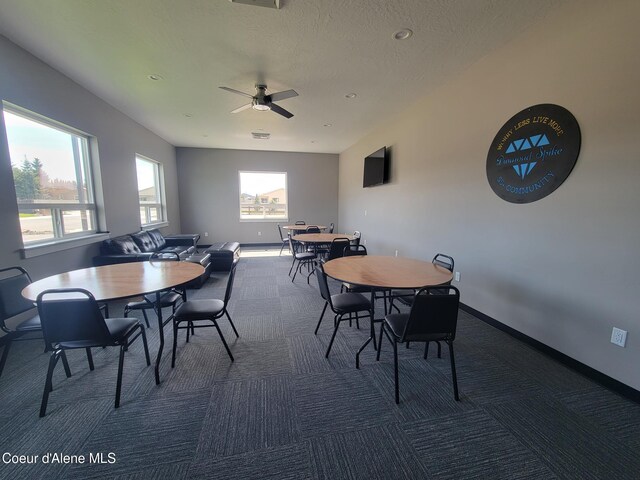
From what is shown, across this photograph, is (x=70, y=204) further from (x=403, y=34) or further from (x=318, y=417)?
(x=403, y=34)

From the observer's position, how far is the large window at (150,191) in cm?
539

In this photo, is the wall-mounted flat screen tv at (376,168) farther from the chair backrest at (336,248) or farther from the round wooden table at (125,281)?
the round wooden table at (125,281)

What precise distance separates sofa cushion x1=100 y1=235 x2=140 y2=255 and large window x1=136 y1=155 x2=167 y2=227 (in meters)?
1.34

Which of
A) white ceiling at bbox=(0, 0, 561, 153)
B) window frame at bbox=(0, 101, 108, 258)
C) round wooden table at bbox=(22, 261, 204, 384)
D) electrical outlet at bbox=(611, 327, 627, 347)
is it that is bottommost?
electrical outlet at bbox=(611, 327, 627, 347)

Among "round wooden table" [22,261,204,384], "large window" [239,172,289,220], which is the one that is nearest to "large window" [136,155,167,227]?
"large window" [239,172,289,220]

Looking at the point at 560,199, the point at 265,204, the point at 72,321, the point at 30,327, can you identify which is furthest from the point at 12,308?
the point at 265,204

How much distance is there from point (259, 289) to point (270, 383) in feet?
7.29

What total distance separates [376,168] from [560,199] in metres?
3.34

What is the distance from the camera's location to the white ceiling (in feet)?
6.69

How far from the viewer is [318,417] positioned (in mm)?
1655

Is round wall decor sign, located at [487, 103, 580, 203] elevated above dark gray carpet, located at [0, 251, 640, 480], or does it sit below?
above

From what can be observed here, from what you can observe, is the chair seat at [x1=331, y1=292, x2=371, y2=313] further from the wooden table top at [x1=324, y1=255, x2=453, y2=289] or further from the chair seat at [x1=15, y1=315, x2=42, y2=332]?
the chair seat at [x1=15, y1=315, x2=42, y2=332]

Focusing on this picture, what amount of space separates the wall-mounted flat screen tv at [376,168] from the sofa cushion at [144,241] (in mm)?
4477

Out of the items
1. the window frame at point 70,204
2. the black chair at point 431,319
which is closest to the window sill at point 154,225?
the window frame at point 70,204
